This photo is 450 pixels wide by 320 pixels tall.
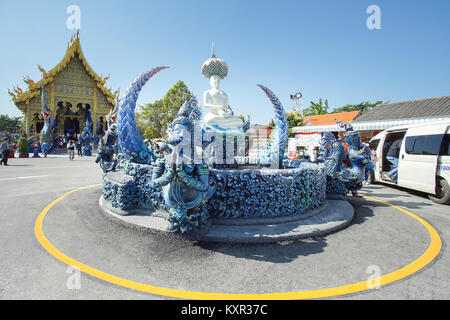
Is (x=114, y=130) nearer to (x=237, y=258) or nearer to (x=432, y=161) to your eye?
(x=237, y=258)

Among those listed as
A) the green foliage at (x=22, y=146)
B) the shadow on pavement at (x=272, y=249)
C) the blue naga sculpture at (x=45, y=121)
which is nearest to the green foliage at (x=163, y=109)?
the blue naga sculpture at (x=45, y=121)

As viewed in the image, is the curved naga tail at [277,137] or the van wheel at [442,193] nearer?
the van wheel at [442,193]

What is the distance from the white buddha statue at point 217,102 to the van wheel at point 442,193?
6217 mm

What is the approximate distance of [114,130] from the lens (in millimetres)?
6344

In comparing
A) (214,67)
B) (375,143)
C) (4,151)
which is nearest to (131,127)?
(214,67)

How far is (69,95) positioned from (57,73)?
2.33 meters

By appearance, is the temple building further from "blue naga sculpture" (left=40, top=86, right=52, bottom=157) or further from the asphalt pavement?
the asphalt pavement

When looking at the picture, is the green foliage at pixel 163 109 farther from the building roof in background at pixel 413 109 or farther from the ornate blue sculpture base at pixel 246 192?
the ornate blue sculpture base at pixel 246 192

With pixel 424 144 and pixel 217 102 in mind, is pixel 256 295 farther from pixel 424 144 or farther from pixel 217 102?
pixel 424 144

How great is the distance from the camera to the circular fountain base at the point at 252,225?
3510 millimetres

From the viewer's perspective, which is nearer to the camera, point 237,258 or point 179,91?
point 237,258
